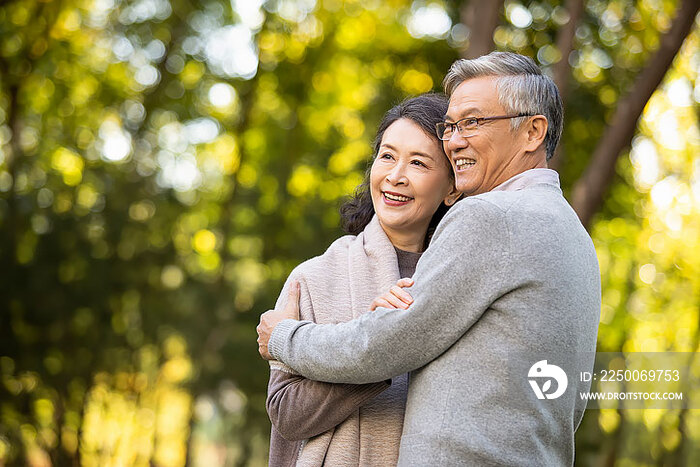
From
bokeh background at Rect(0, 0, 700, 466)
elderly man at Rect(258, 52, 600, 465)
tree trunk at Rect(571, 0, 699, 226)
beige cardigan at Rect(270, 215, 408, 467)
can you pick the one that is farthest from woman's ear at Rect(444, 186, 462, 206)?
bokeh background at Rect(0, 0, 700, 466)

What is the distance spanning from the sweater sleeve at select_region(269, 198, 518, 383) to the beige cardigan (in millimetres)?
270

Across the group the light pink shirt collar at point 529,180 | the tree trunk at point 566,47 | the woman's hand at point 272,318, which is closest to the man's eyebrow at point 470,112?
the light pink shirt collar at point 529,180

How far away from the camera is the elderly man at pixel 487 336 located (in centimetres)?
199

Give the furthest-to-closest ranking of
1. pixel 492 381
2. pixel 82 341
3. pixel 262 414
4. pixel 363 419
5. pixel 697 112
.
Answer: pixel 697 112 → pixel 262 414 → pixel 82 341 → pixel 363 419 → pixel 492 381

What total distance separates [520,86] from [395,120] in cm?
50

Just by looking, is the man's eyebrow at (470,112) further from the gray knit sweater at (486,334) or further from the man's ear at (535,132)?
the gray knit sweater at (486,334)

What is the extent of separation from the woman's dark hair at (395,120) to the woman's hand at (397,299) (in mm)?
637

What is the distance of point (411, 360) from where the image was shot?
205 centimetres

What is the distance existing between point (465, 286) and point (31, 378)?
32.7 ft

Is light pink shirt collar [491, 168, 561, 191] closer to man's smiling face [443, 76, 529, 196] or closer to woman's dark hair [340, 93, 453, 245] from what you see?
man's smiling face [443, 76, 529, 196]

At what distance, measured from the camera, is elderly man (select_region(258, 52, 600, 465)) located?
1.99 metres

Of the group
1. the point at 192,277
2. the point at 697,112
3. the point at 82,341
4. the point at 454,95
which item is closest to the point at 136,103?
the point at 192,277

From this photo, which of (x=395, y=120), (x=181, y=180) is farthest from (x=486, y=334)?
(x=181, y=180)

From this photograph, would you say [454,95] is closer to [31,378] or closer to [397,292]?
[397,292]
